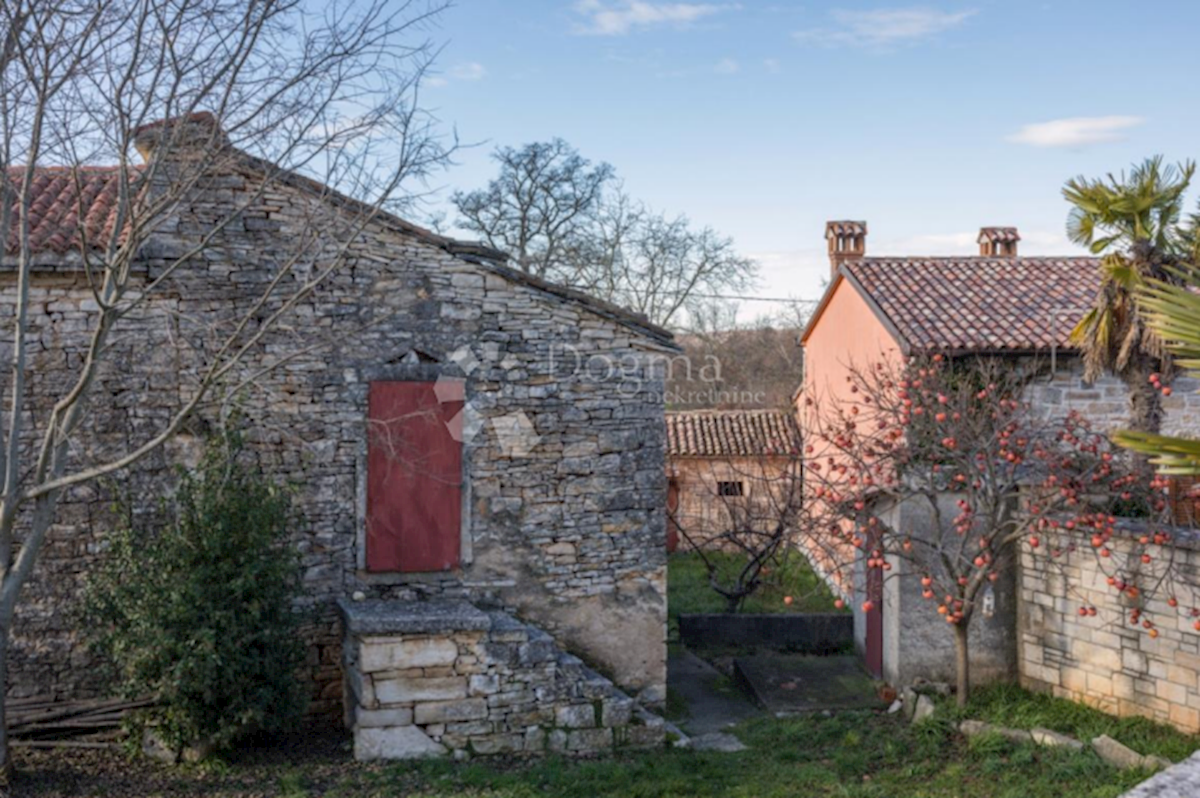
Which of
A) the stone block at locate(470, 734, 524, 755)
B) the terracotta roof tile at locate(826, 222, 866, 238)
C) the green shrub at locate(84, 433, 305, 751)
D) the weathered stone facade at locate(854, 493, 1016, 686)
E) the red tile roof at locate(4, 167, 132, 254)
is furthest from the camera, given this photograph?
the terracotta roof tile at locate(826, 222, 866, 238)

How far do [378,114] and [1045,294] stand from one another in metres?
10.3

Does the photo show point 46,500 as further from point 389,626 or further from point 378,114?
point 378,114

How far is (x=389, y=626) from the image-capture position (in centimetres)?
768

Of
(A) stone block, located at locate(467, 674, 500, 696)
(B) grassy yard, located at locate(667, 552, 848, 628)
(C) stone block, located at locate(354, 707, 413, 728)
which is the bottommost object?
(B) grassy yard, located at locate(667, 552, 848, 628)

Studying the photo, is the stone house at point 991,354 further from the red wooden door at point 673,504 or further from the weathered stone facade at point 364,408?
the red wooden door at point 673,504

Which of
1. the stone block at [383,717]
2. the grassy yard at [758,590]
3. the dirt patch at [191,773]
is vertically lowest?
the grassy yard at [758,590]

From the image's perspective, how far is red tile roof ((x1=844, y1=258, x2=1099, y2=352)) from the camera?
40.7 ft

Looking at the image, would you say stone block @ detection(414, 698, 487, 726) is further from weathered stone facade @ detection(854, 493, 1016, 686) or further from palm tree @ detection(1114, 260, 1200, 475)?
palm tree @ detection(1114, 260, 1200, 475)

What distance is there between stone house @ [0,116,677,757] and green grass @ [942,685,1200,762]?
9.68 feet

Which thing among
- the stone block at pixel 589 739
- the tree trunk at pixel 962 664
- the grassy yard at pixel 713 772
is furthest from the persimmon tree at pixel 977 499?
the stone block at pixel 589 739

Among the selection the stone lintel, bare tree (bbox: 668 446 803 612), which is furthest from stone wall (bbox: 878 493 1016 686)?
bare tree (bbox: 668 446 803 612)

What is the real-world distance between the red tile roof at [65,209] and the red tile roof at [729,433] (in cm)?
1210

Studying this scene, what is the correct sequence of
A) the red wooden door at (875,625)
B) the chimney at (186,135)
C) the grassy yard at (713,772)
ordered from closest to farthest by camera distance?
the chimney at (186,135), the grassy yard at (713,772), the red wooden door at (875,625)

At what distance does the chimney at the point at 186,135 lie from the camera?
22.1 ft
